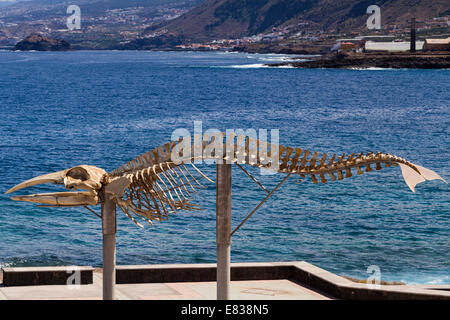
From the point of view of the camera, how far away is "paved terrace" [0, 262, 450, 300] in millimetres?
14927

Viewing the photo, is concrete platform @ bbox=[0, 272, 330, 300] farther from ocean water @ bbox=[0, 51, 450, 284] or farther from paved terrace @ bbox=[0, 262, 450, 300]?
ocean water @ bbox=[0, 51, 450, 284]

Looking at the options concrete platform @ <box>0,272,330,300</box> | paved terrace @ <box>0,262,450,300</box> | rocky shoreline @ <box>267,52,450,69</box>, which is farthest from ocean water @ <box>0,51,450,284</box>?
rocky shoreline @ <box>267,52,450,69</box>

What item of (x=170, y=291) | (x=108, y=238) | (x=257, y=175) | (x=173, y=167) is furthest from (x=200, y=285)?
(x=257, y=175)

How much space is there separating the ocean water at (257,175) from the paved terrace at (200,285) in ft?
22.3

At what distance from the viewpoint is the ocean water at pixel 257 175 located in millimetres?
25562

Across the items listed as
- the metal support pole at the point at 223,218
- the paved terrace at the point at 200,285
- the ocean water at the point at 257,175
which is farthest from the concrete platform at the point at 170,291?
the ocean water at the point at 257,175

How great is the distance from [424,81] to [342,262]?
105391 mm

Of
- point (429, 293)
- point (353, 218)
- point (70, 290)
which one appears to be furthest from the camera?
point (353, 218)

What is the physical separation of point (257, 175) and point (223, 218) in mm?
29278

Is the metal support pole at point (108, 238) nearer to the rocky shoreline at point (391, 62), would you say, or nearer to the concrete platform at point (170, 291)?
the concrete platform at point (170, 291)

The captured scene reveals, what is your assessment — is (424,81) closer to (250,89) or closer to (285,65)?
(250,89)
